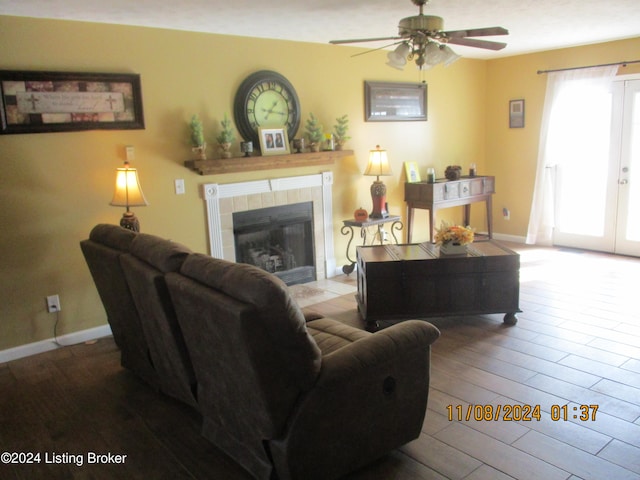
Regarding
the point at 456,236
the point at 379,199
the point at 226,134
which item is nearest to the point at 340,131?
the point at 379,199

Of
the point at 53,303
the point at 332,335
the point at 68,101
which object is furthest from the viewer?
the point at 53,303

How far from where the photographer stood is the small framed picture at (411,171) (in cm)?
623

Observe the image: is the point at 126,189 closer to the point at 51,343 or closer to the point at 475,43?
the point at 51,343

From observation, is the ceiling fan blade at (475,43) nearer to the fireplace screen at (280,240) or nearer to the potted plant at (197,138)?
the potted plant at (197,138)

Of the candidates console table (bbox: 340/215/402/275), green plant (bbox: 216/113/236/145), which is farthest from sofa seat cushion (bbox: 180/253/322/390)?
console table (bbox: 340/215/402/275)

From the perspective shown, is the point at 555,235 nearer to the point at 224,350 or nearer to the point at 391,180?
the point at 391,180

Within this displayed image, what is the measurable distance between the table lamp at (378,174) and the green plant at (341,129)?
371 mm

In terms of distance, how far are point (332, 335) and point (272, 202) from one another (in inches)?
99.2

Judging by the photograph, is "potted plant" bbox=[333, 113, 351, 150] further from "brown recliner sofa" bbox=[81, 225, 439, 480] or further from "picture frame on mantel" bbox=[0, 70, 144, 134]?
"brown recliner sofa" bbox=[81, 225, 439, 480]

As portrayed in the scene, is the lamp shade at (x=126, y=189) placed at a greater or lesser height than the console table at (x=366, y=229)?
greater

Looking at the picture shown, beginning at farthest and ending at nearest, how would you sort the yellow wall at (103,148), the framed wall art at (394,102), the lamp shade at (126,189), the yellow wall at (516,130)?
the yellow wall at (516,130), the framed wall art at (394,102), the lamp shade at (126,189), the yellow wall at (103,148)

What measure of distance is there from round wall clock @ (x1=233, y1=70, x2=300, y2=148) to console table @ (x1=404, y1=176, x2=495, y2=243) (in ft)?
5.78

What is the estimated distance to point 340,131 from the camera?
5.42 metres

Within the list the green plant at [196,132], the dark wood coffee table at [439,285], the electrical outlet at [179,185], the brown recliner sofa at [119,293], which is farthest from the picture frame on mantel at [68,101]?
the dark wood coffee table at [439,285]
